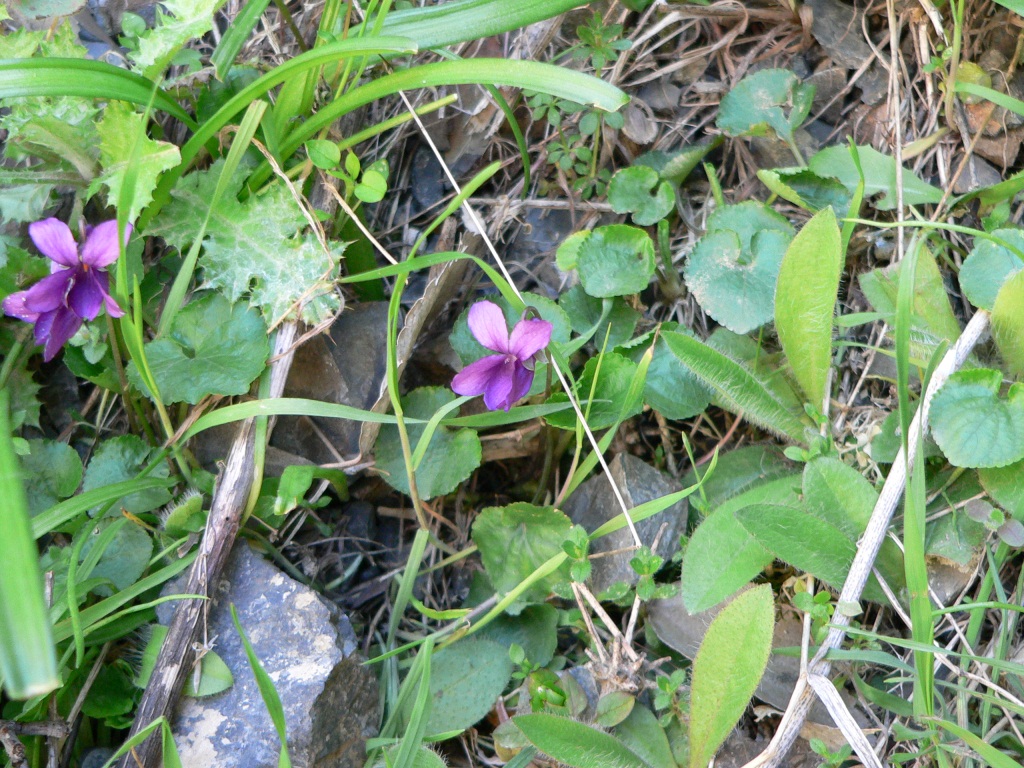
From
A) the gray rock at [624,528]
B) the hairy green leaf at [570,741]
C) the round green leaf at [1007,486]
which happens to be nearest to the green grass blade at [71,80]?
the gray rock at [624,528]

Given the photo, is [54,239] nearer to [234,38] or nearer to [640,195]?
[234,38]

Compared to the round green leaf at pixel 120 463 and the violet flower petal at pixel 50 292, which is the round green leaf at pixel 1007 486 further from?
the violet flower petal at pixel 50 292

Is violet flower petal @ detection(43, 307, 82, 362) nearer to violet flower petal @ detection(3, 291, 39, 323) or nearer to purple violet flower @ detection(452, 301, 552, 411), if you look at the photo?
violet flower petal @ detection(3, 291, 39, 323)

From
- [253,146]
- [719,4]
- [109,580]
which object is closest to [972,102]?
[719,4]

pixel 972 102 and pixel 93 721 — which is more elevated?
pixel 972 102

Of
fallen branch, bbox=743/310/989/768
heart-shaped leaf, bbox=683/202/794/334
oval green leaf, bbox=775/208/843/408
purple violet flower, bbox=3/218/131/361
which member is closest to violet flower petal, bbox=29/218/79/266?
purple violet flower, bbox=3/218/131/361

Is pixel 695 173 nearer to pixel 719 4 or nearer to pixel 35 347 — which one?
pixel 719 4
